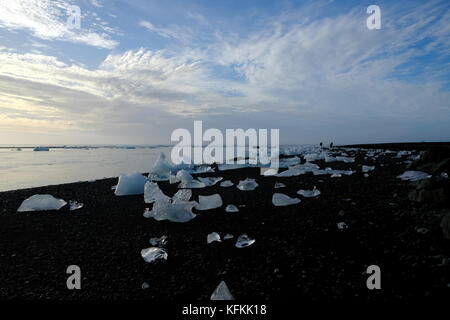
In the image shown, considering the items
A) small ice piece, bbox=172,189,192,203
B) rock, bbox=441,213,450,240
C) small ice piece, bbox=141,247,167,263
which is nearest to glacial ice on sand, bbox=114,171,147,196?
small ice piece, bbox=172,189,192,203

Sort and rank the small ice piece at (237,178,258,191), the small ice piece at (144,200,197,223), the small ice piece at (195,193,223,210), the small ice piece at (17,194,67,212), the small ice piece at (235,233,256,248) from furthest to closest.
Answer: the small ice piece at (237,178,258,191), the small ice piece at (17,194,67,212), the small ice piece at (195,193,223,210), the small ice piece at (144,200,197,223), the small ice piece at (235,233,256,248)

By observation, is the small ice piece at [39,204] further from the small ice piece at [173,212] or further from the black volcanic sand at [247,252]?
the small ice piece at [173,212]

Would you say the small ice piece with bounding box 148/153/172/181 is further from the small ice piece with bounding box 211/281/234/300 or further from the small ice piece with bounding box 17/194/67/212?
the small ice piece with bounding box 211/281/234/300

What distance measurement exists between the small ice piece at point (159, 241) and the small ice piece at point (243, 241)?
2.76 feet

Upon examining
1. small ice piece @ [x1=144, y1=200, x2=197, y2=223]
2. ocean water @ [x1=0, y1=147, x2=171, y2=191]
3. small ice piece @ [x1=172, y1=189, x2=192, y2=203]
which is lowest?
ocean water @ [x1=0, y1=147, x2=171, y2=191]

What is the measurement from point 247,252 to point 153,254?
0.95 m

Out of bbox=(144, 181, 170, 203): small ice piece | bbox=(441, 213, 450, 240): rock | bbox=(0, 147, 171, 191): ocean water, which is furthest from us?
bbox=(0, 147, 171, 191): ocean water

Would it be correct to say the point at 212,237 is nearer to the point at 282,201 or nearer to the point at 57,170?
the point at 282,201

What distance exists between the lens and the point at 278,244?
8.11ft

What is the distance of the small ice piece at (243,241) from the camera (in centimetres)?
250

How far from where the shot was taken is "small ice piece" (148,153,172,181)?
7484 mm

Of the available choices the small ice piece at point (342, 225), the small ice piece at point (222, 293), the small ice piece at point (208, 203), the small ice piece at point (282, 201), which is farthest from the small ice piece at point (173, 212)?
the small ice piece at point (342, 225)

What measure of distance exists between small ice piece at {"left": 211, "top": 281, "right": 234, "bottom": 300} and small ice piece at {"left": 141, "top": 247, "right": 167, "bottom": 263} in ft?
2.47
